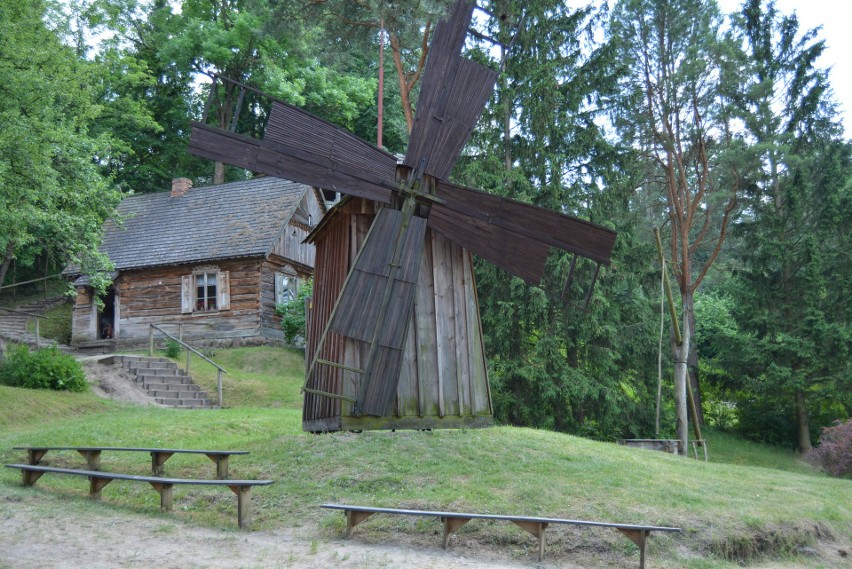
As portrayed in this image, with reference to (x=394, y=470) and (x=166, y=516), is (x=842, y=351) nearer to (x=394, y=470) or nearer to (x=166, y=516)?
(x=394, y=470)

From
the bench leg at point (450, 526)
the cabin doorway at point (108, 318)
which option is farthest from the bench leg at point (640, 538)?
the cabin doorway at point (108, 318)

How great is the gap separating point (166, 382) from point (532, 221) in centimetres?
1307

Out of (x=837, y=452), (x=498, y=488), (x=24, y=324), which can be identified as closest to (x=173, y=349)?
(x=24, y=324)

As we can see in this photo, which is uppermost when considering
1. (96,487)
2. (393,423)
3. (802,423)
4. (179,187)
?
(179,187)

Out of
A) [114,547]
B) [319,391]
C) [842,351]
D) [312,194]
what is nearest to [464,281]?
[319,391]

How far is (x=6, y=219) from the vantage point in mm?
16688

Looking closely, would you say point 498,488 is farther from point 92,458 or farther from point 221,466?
point 92,458

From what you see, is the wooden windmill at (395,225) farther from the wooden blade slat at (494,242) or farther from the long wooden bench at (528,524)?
the long wooden bench at (528,524)

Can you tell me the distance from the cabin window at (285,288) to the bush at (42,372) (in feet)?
28.4

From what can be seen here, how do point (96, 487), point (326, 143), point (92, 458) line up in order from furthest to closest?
point (326, 143)
point (92, 458)
point (96, 487)

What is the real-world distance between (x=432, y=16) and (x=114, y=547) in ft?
33.0

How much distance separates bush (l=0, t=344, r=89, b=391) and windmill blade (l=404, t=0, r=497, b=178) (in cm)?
1177

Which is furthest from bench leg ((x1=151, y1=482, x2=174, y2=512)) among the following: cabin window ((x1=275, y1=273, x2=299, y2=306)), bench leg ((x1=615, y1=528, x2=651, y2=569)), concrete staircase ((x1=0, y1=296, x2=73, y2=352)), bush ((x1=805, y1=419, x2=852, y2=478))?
cabin window ((x1=275, y1=273, x2=299, y2=306))

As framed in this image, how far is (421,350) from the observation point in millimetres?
11586
